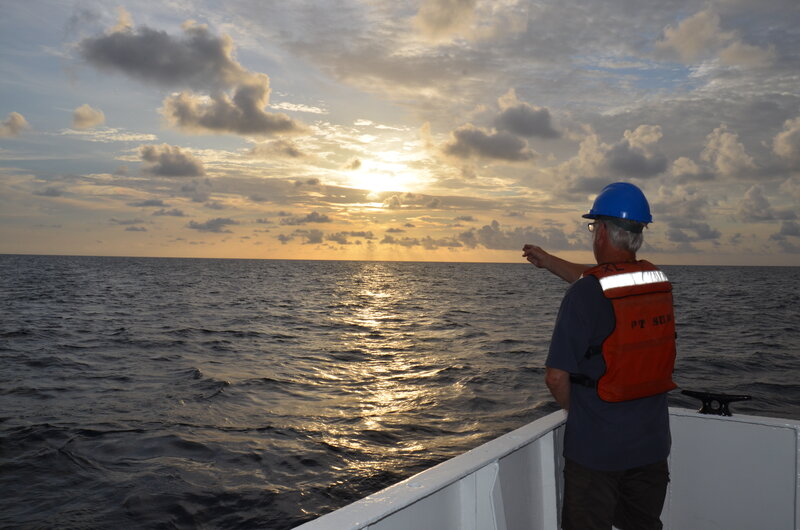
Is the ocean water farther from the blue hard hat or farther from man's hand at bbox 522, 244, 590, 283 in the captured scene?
the blue hard hat

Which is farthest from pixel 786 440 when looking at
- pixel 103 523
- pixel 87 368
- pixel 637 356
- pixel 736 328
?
pixel 736 328

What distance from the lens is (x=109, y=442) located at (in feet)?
33.6

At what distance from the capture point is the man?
259 centimetres

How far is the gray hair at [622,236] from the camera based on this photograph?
2803mm

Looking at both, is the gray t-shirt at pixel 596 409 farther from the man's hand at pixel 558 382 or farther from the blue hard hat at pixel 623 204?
the blue hard hat at pixel 623 204

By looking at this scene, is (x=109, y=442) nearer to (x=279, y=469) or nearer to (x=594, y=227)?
(x=279, y=469)

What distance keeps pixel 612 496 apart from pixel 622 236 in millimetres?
1301

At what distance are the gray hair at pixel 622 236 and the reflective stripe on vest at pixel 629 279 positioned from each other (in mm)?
170

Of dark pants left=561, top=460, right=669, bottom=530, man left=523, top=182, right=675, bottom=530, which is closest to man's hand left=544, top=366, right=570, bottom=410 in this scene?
man left=523, top=182, right=675, bottom=530

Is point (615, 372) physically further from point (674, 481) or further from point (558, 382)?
point (674, 481)

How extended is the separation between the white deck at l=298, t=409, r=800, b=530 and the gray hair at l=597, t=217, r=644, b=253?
1.19 metres

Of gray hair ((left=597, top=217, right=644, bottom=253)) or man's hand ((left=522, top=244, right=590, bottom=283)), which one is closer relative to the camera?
gray hair ((left=597, top=217, right=644, bottom=253))

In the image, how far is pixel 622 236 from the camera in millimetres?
2807

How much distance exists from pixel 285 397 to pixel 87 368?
26.4ft
